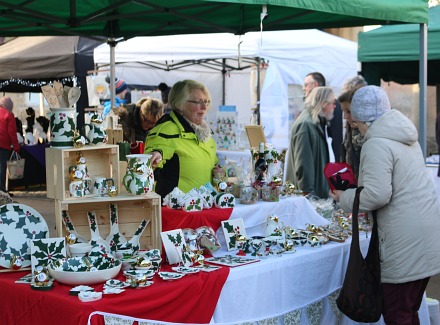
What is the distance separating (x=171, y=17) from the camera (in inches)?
196

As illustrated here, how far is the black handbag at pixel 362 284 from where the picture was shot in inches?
111

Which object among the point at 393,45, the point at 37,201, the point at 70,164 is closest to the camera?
the point at 70,164

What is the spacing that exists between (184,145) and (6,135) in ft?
21.3

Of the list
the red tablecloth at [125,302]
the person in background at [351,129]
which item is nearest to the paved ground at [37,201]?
the person in background at [351,129]

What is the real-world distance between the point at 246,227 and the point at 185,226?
1.39 ft

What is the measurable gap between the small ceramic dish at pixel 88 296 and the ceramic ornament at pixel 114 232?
58cm

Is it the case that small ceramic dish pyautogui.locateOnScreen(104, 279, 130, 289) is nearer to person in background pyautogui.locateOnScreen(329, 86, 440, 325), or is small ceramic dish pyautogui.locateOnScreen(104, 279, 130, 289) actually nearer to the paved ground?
person in background pyautogui.locateOnScreen(329, 86, 440, 325)

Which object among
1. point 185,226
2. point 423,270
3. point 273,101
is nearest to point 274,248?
point 185,226

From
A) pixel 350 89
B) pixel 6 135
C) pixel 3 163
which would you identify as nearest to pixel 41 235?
pixel 350 89

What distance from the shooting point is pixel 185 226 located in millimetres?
3078

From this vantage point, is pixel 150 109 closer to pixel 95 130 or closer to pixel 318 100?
pixel 318 100

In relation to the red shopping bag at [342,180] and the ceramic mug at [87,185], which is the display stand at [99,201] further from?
the red shopping bag at [342,180]

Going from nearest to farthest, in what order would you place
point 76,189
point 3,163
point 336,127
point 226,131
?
point 76,189
point 336,127
point 226,131
point 3,163

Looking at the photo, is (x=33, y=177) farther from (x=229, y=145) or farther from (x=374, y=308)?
(x=374, y=308)
